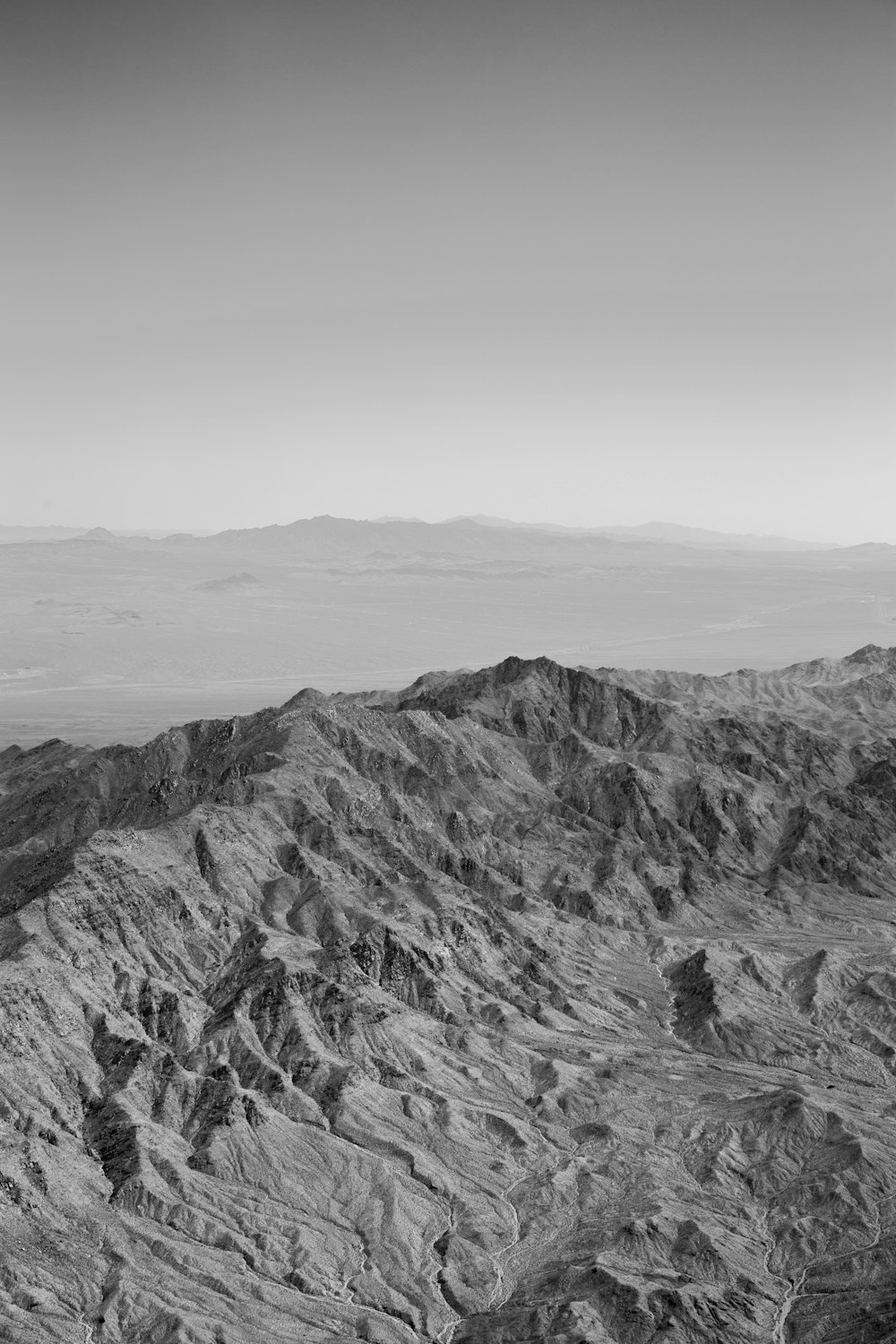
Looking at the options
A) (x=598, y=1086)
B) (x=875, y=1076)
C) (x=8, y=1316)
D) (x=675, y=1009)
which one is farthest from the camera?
(x=675, y=1009)

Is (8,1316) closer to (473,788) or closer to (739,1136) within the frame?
(739,1136)

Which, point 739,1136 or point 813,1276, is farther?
point 739,1136

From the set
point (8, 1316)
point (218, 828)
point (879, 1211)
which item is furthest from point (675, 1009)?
point (8, 1316)

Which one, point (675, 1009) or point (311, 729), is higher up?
point (311, 729)

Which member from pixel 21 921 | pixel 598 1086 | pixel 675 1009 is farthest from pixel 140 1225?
pixel 675 1009

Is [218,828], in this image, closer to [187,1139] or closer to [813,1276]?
[187,1139]

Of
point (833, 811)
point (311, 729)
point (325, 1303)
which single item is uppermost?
point (311, 729)

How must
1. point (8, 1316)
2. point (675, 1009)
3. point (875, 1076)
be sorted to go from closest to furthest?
point (8, 1316) → point (875, 1076) → point (675, 1009)
